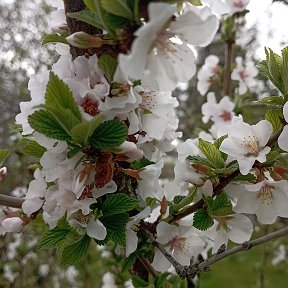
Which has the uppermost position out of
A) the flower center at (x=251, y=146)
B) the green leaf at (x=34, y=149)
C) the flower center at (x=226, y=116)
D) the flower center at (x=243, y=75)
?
the green leaf at (x=34, y=149)

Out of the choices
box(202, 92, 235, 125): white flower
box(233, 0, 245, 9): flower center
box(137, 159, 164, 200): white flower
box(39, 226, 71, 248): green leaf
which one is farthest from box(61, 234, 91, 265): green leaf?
box(202, 92, 235, 125): white flower

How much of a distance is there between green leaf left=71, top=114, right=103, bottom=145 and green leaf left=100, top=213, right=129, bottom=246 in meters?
0.17

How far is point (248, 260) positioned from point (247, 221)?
6366 mm

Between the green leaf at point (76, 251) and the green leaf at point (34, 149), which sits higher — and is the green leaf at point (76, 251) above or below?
below

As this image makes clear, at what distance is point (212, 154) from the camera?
2.66 ft

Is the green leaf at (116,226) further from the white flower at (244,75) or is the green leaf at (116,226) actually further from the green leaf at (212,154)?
the white flower at (244,75)

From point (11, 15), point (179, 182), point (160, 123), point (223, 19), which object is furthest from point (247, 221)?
point (11, 15)

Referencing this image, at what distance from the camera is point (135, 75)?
520 millimetres

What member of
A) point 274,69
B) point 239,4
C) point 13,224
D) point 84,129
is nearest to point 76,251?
point 13,224

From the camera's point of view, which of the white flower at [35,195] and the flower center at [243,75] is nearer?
the white flower at [35,195]

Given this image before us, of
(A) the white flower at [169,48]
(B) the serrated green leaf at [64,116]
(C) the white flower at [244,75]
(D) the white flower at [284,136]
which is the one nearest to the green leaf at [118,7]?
(A) the white flower at [169,48]

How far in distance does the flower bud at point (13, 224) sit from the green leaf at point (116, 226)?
7.6 inches

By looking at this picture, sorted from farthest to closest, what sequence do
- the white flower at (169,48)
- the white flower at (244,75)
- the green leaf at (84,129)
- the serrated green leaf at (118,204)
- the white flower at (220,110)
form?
1. the white flower at (244,75)
2. the white flower at (220,110)
3. the serrated green leaf at (118,204)
4. the green leaf at (84,129)
5. the white flower at (169,48)

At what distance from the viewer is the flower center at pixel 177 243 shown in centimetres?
93
